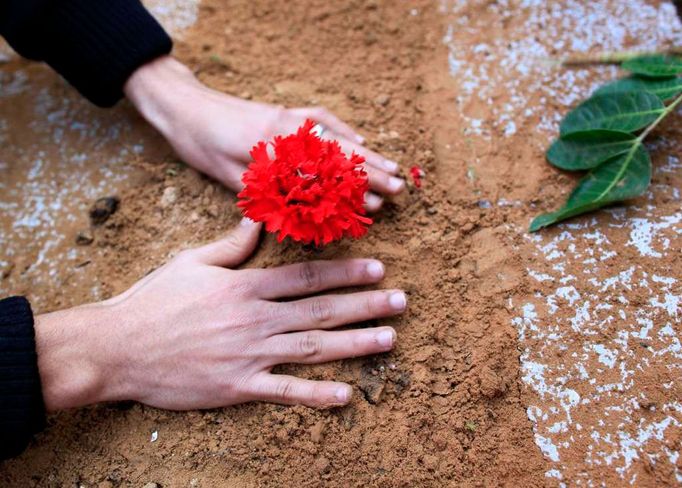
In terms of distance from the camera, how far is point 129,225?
73.8 inches

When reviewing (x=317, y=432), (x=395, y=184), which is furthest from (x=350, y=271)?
(x=317, y=432)

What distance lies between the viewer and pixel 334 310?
4.96ft

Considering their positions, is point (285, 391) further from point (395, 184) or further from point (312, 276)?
point (395, 184)

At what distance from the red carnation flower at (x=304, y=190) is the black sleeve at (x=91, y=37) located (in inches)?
30.7

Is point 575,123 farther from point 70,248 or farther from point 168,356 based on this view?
point 70,248

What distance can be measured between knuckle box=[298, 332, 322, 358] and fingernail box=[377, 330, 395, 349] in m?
0.14

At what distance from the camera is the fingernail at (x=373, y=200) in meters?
1.64

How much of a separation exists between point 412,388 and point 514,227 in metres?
0.56

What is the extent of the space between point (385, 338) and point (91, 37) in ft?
4.06

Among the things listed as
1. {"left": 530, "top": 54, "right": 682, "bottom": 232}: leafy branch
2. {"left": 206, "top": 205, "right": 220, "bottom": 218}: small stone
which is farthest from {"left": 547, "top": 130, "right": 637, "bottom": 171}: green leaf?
{"left": 206, "top": 205, "right": 220, "bottom": 218}: small stone

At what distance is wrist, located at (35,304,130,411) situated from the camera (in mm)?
1457

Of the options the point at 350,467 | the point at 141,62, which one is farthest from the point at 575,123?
the point at 141,62

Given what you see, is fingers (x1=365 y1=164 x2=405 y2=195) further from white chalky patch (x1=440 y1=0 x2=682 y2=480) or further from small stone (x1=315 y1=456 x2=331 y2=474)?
small stone (x1=315 y1=456 x2=331 y2=474)

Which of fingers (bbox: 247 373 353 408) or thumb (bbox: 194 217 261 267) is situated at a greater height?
thumb (bbox: 194 217 261 267)
